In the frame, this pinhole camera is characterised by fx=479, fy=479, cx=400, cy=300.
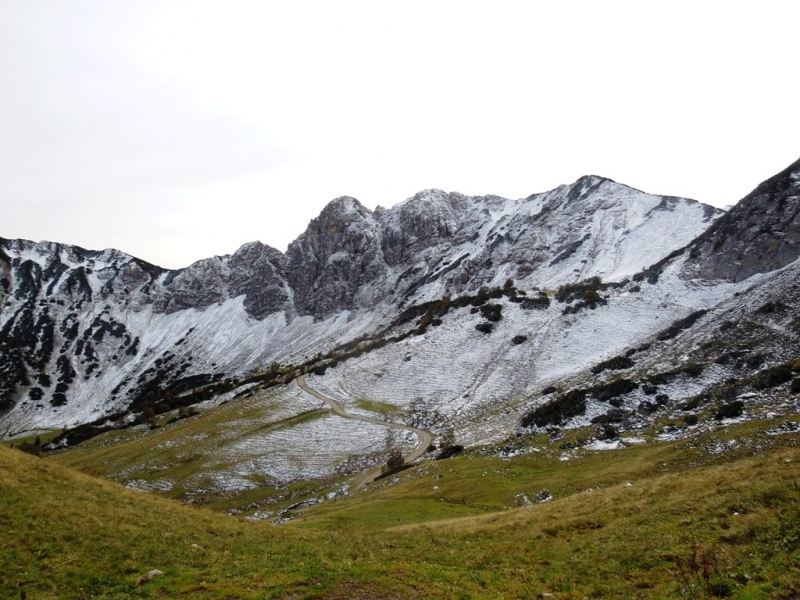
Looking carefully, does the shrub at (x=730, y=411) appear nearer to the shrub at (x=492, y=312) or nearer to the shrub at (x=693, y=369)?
the shrub at (x=693, y=369)

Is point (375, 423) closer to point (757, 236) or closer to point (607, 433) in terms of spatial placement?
point (607, 433)

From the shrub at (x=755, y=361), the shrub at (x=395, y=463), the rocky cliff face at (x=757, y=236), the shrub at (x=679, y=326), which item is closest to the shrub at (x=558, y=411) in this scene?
the shrub at (x=395, y=463)

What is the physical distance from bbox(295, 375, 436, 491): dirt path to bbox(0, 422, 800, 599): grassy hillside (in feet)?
89.8

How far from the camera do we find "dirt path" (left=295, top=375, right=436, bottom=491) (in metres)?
54.2

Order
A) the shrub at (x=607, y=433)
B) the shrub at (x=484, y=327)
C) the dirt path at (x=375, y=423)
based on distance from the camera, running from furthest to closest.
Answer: the shrub at (x=484, y=327), the dirt path at (x=375, y=423), the shrub at (x=607, y=433)

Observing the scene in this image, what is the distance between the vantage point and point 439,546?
73.7 feet

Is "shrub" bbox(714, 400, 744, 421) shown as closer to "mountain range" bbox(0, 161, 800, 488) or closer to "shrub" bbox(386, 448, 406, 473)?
"mountain range" bbox(0, 161, 800, 488)

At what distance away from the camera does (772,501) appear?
59.8ft

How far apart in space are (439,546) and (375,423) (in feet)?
159

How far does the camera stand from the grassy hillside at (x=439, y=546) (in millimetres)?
15555

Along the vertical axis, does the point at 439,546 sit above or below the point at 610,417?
above

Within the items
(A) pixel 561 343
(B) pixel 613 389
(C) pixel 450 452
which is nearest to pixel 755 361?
(B) pixel 613 389

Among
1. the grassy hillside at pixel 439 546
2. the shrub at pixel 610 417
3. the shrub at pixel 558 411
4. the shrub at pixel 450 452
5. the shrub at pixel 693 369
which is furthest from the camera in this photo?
the shrub at pixel 558 411

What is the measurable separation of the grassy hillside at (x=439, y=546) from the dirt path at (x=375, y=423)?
27.4m
